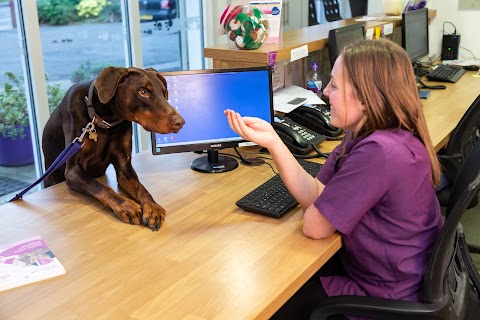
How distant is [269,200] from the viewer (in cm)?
161

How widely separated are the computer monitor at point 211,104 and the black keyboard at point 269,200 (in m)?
0.26

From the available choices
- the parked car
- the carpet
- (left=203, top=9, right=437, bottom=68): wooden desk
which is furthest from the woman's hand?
the parked car

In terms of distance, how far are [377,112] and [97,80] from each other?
2.58 feet

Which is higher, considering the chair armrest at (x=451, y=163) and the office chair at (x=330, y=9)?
the office chair at (x=330, y=9)

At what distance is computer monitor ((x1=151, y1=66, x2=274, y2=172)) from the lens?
185 cm

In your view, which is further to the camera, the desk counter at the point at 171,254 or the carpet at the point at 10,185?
the carpet at the point at 10,185

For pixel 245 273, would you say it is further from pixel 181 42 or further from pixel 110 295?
pixel 181 42

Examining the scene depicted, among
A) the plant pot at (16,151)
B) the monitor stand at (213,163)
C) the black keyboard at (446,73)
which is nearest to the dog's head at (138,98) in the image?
the monitor stand at (213,163)

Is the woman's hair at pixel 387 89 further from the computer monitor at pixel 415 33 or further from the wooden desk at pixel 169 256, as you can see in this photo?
the computer monitor at pixel 415 33

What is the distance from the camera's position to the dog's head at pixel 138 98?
5.06 feet

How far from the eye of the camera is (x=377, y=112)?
1.33 meters

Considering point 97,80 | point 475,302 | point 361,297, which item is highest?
point 97,80

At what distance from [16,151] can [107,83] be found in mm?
1960

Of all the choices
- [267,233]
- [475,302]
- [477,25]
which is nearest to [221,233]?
[267,233]
